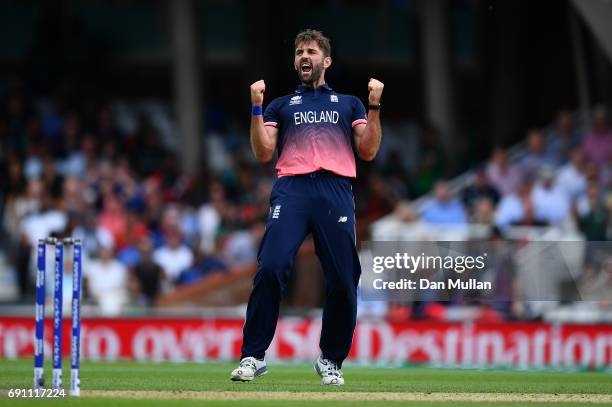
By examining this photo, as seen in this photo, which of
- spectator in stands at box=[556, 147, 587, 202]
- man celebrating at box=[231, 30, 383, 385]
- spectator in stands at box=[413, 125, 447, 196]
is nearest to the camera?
man celebrating at box=[231, 30, 383, 385]

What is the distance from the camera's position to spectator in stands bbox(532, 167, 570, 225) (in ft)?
62.6

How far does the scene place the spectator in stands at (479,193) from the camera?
20109 mm

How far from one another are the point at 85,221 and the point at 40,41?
7.17 metres

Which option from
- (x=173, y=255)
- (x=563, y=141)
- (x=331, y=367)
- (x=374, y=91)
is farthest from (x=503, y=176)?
(x=374, y=91)

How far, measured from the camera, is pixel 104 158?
2323cm

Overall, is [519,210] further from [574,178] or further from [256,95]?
[256,95]

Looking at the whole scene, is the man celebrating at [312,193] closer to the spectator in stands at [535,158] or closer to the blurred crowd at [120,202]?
the blurred crowd at [120,202]

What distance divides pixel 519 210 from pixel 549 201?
41 cm

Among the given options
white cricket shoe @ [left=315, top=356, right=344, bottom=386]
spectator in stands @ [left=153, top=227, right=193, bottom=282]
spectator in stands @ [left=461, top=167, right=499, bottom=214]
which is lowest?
white cricket shoe @ [left=315, top=356, right=344, bottom=386]

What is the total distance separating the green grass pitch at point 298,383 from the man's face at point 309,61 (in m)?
2.18

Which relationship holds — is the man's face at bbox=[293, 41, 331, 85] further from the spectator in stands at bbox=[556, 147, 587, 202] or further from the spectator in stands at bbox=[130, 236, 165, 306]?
the spectator in stands at bbox=[130, 236, 165, 306]

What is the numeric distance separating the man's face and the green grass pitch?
7.14 feet

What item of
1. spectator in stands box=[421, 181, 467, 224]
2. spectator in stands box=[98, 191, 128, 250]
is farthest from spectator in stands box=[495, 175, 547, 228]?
spectator in stands box=[98, 191, 128, 250]

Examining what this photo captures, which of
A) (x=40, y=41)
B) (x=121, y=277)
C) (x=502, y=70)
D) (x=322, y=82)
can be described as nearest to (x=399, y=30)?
(x=502, y=70)
